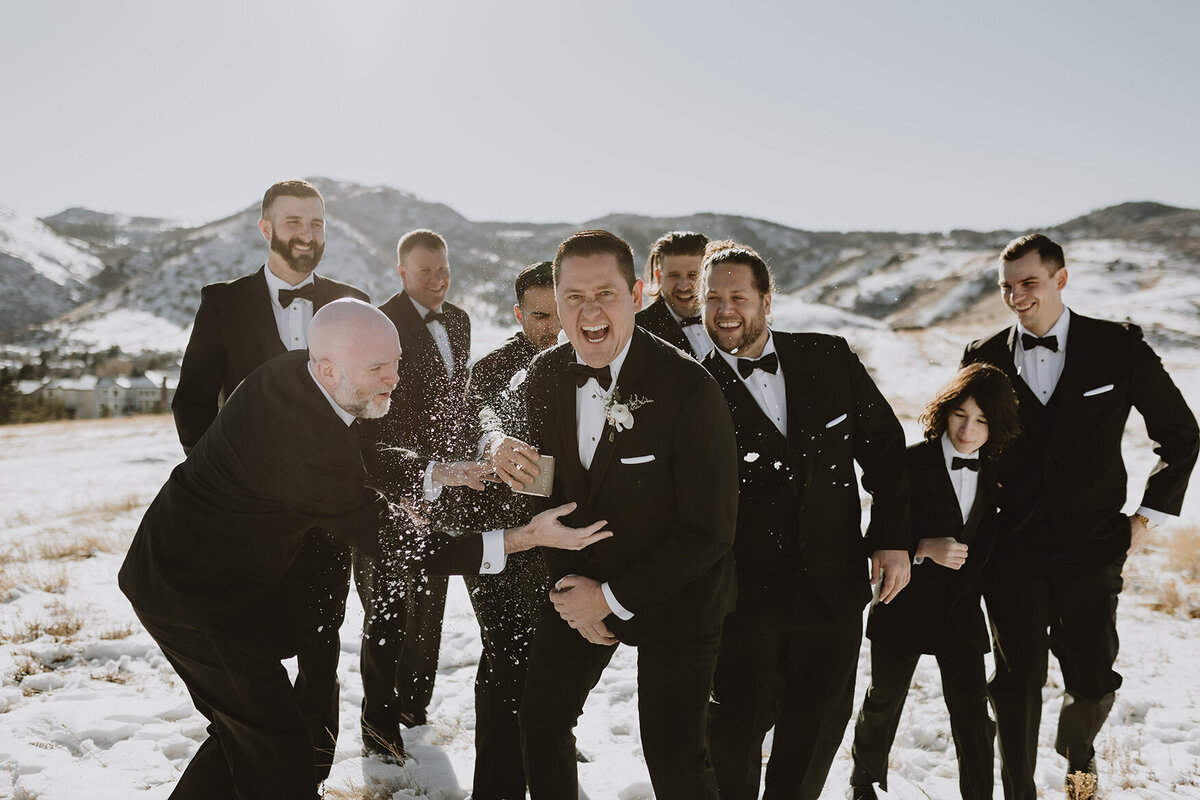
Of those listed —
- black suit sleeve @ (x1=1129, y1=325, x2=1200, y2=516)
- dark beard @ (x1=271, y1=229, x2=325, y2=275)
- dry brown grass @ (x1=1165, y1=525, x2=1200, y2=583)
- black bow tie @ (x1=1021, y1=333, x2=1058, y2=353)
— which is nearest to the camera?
black suit sleeve @ (x1=1129, y1=325, x2=1200, y2=516)

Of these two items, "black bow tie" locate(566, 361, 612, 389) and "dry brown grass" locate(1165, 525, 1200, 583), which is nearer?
"black bow tie" locate(566, 361, 612, 389)

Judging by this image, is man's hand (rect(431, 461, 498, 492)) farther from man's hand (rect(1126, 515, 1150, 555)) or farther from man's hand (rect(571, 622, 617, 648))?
man's hand (rect(1126, 515, 1150, 555))

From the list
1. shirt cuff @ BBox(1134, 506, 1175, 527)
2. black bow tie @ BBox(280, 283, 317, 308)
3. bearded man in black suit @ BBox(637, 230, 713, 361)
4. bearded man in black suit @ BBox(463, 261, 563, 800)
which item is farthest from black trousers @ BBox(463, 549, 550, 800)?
shirt cuff @ BBox(1134, 506, 1175, 527)

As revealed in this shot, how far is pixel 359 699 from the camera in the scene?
5324 millimetres

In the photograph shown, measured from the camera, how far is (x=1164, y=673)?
6.07 metres

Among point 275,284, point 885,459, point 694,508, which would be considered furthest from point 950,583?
point 275,284

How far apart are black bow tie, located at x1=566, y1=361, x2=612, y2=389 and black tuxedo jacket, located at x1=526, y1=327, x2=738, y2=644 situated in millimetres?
53

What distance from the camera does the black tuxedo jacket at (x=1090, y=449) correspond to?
12.3 feet

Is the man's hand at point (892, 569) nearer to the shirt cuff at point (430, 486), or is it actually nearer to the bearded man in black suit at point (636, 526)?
the bearded man in black suit at point (636, 526)

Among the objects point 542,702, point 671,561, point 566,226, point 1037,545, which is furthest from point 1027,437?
point 566,226

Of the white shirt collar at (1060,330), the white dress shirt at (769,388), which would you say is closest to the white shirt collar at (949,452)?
the white shirt collar at (1060,330)

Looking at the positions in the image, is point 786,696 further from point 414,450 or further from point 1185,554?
point 1185,554

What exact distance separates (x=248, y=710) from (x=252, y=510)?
2.58ft

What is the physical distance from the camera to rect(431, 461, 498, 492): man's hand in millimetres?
3512
